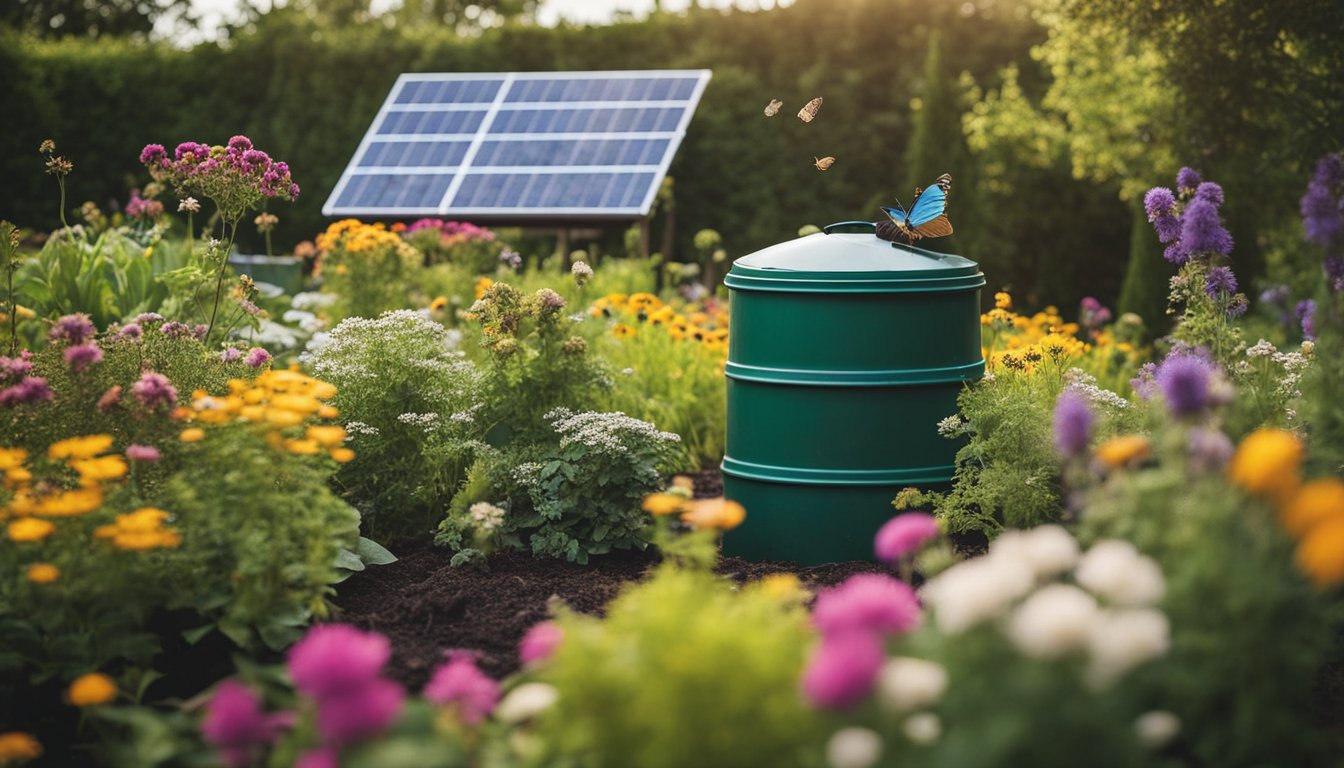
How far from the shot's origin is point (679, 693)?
6.43ft

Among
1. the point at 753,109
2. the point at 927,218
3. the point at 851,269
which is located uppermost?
the point at 753,109

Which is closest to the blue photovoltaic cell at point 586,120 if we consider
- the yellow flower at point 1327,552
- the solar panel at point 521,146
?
the solar panel at point 521,146

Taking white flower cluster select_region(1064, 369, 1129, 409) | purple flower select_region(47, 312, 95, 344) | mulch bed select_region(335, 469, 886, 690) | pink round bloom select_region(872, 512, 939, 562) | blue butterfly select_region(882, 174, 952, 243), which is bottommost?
mulch bed select_region(335, 469, 886, 690)

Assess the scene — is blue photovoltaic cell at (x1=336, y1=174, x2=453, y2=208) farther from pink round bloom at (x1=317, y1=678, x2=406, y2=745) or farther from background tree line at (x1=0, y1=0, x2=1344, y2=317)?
pink round bloom at (x1=317, y1=678, x2=406, y2=745)

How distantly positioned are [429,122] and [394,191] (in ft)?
4.60

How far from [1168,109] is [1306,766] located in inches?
296

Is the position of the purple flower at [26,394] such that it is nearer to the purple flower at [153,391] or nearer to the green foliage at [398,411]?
the purple flower at [153,391]

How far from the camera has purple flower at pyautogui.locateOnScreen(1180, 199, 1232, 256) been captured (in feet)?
13.9

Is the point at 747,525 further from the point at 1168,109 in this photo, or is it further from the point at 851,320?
the point at 1168,109

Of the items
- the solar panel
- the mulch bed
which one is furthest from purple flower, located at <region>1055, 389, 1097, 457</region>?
the solar panel

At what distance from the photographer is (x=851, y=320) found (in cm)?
429

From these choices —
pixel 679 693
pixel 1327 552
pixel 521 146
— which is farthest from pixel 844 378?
pixel 521 146

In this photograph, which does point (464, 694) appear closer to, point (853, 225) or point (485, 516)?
point (485, 516)

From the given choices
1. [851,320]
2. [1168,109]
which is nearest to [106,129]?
[1168,109]
